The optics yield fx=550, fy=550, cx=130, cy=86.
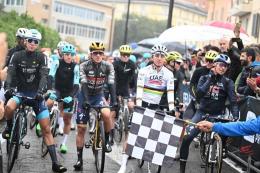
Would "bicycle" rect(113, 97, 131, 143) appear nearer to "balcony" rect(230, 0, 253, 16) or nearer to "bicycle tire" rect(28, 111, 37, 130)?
"bicycle tire" rect(28, 111, 37, 130)

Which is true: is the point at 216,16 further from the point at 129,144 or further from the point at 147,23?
the point at 147,23

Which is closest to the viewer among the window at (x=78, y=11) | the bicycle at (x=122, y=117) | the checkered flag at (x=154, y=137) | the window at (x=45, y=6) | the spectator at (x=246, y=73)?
the checkered flag at (x=154, y=137)

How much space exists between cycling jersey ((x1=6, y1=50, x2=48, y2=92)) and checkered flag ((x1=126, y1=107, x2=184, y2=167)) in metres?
1.65

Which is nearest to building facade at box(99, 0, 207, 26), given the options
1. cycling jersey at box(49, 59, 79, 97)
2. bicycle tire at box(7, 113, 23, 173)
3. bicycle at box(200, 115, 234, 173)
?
cycling jersey at box(49, 59, 79, 97)

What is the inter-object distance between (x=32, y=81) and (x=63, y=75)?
9.49 ft

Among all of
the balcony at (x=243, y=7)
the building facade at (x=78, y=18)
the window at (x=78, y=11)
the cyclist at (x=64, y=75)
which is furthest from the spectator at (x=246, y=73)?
the window at (x=78, y=11)

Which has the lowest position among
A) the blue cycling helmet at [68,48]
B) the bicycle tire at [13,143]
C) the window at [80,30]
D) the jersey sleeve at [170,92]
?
the bicycle tire at [13,143]

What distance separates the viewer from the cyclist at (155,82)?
31.6 feet

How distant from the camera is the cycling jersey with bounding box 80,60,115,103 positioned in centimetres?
944

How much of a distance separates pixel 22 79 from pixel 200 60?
23.2 feet

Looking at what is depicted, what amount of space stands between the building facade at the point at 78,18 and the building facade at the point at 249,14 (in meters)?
66.3

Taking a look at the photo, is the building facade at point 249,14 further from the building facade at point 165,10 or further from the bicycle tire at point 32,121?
the building facade at point 165,10

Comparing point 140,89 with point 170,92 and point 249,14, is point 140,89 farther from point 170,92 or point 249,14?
point 249,14

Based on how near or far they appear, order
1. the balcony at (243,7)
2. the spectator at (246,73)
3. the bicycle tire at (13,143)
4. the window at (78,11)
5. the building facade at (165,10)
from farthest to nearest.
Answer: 1. the building facade at (165,10)
2. the window at (78,11)
3. the balcony at (243,7)
4. the spectator at (246,73)
5. the bicycle tire at (13,143)
